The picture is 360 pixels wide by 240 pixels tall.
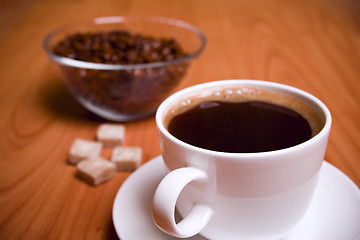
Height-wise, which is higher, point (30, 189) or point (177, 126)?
point (177, 126)

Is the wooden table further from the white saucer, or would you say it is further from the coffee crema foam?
the coffee crema foam

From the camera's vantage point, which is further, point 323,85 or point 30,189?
point 323,85

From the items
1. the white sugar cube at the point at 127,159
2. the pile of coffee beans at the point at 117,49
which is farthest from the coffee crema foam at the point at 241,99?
the pile of coffee beans at the point at 117,49

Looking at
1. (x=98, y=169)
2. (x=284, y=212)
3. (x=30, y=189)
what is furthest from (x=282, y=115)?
(x=30, y=189)

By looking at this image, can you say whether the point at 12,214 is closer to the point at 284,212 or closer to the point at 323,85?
the point at 284,212

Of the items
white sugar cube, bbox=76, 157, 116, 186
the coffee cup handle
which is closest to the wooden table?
white sugar cube, bbox=76, 157, 116, 186

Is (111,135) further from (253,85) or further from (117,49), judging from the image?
(253,85)
